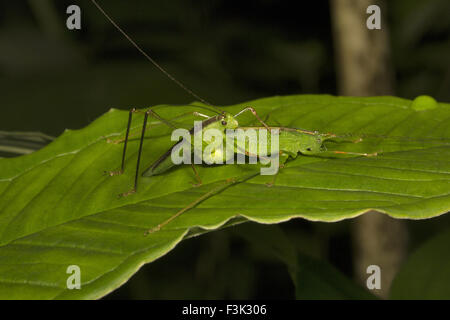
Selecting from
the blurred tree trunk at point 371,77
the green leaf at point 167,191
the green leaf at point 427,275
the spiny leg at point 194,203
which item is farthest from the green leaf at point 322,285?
the spiny leg at point 194,203

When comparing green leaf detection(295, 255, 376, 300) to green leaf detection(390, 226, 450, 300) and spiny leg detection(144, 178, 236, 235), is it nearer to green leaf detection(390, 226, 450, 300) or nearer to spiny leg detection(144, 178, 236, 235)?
green leaf detection(390, 226, 450, 300)

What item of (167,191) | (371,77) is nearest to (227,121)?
(167,191)

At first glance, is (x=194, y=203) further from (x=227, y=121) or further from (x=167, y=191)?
(x=227, y=121)

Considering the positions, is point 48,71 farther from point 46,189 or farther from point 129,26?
point 46,189

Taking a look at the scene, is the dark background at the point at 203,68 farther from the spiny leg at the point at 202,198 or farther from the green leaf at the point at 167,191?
the spiny leg at the point at 202,198

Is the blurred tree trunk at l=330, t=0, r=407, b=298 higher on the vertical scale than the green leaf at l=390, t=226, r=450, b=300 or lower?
higher

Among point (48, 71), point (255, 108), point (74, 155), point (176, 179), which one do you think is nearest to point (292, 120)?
point (255, 108)

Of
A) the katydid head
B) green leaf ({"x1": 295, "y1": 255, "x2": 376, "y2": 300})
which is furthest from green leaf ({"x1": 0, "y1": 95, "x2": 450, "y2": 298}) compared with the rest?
green leaf ({"x1": 295, "y1": 255, "x2": 376, "y2": 300})
